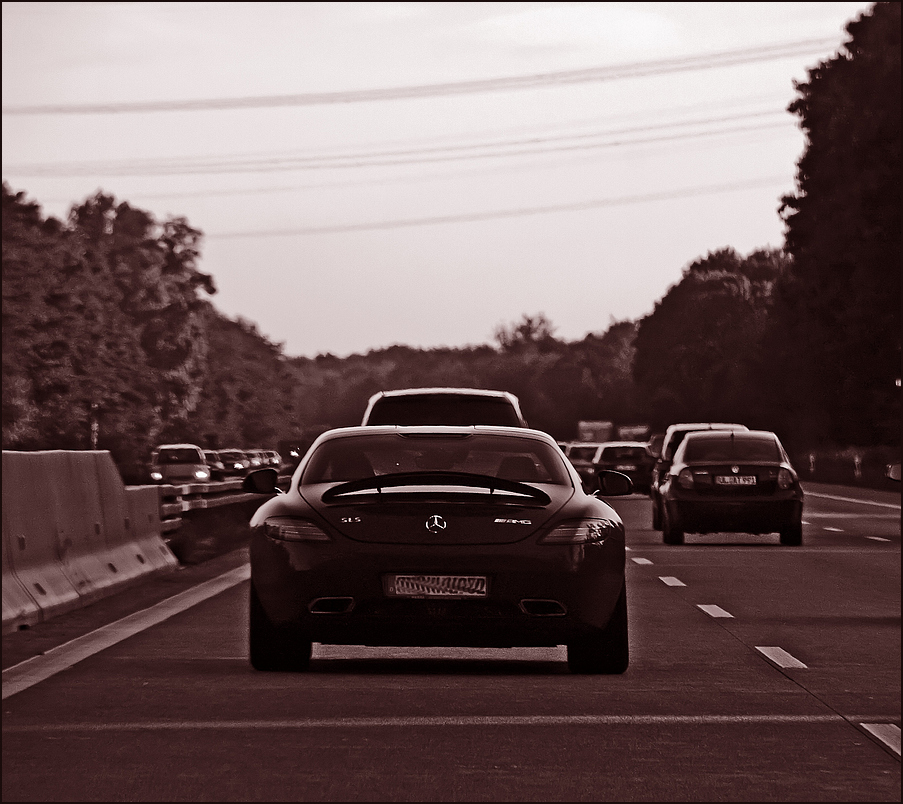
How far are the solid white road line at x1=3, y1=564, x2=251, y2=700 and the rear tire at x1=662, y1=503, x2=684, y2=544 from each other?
8.83 meters

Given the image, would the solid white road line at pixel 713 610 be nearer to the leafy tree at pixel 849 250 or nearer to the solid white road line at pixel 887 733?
the solid white road line at pixel 887 733

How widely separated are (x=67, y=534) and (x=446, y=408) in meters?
5.29

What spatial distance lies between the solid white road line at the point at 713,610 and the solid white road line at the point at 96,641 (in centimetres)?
409

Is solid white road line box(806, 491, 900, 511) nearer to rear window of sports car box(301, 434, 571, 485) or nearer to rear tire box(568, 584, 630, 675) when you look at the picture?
rear tire box(568, 584, 630, 675)

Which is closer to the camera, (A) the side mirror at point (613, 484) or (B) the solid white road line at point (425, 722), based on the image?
(B) the solid white road line at point (425, 722)

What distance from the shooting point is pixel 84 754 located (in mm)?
8281

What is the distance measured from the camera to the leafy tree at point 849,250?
199ft

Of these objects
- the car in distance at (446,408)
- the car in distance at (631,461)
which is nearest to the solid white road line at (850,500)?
the car in distance at (631,461)

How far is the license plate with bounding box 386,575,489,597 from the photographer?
9.88 metres

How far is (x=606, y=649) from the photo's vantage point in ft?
35.0

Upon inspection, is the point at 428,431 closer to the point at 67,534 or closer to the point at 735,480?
the point at 67,534

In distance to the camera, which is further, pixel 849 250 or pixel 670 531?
pixel 849 250

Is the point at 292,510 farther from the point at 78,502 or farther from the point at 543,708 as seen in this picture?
the point at 78,502

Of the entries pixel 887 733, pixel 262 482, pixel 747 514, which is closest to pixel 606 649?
pixel 887 733
